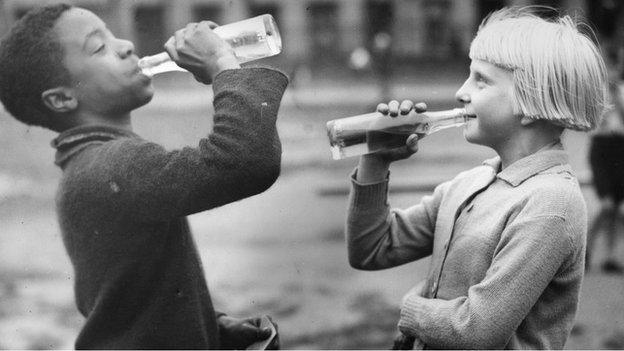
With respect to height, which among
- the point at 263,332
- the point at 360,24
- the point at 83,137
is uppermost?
the point at 83,137

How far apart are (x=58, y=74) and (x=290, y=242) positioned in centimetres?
493

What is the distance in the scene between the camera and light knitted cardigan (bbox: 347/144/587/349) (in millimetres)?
1595

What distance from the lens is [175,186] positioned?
159cm

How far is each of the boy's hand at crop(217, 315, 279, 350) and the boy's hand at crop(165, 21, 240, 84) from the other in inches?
25.7

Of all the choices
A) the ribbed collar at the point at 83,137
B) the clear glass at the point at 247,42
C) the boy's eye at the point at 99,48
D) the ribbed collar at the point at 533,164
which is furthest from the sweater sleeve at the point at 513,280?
the boy's eye at the point at 99,48

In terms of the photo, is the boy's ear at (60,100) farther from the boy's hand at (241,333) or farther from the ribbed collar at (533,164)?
the ribbed collar at (533,164)

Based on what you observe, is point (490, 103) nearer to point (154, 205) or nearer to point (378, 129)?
point (378, 129)

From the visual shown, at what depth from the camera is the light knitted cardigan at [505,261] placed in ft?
5.23

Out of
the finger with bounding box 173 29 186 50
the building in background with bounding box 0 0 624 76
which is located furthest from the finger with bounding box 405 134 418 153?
the building in background with bounding box 0 0 624 76

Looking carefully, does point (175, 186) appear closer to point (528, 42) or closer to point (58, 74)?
point (58, 74)

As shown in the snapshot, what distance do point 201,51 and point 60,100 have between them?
40 centimetres

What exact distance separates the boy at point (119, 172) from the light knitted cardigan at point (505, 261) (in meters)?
0.45

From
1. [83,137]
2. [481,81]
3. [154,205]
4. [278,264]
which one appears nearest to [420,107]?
[481,81]

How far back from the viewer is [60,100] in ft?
6.12
